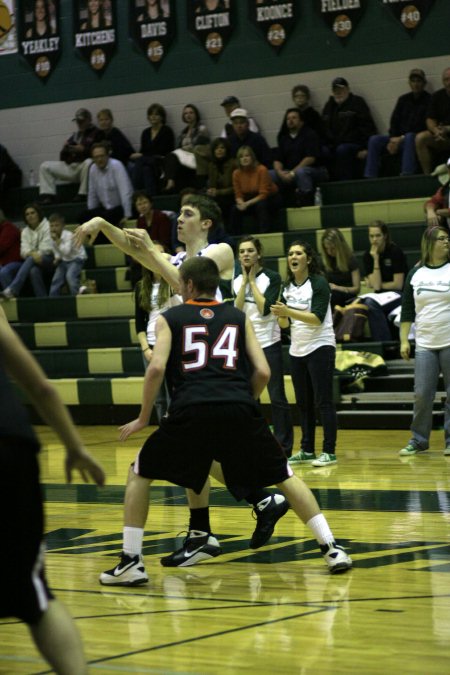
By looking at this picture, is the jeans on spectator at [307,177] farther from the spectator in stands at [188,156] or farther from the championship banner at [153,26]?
the championship banner at [153,26]

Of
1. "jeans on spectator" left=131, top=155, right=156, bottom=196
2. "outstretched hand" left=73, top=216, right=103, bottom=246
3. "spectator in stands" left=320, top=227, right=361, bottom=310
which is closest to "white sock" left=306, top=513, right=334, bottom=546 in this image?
"outstretched hand" left=73, top=216, right=103, bottom=246

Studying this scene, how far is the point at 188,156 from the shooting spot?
1441 centimetres

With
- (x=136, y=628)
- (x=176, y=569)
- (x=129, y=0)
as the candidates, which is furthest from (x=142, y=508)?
(x=129, y=0)

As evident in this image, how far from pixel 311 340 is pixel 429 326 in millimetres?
929

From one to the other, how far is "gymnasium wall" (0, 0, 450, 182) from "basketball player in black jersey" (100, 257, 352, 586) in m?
9.58

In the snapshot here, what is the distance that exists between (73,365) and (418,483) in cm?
613

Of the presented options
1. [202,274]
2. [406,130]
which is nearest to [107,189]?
[406,130]

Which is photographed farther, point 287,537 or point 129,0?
point 129,0

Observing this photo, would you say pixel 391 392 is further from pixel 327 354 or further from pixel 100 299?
pixel 100 299

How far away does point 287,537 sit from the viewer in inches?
235

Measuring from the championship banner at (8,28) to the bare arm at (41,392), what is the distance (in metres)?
14.5

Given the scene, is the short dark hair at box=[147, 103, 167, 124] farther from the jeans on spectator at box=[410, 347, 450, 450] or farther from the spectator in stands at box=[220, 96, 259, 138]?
the jeans on spectator at box=[410, 347, 450, 450]

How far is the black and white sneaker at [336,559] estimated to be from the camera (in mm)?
4977

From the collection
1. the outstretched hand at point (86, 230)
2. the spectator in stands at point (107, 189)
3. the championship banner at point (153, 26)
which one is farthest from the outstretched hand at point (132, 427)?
the championship banner at point (153, 26)
